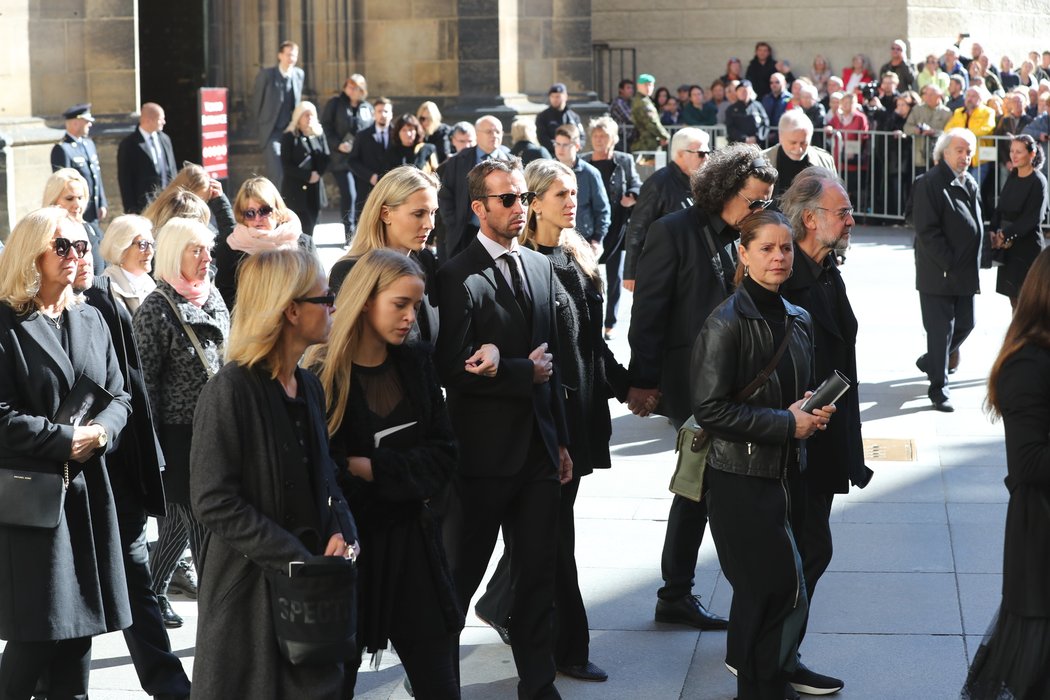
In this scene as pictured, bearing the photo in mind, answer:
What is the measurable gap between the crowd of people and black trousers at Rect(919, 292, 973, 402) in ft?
15.2

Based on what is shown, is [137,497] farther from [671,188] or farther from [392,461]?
[671,188]

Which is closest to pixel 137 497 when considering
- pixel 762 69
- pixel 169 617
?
pixel 169 617

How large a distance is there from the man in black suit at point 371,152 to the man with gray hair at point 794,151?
23.8 ft

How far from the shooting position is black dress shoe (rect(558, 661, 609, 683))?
6.11 m

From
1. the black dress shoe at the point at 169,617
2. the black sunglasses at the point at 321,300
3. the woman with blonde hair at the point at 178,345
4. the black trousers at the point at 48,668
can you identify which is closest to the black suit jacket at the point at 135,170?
the black dress shoe at the point at 169,617

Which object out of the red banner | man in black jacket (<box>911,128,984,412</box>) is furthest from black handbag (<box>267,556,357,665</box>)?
the red banner

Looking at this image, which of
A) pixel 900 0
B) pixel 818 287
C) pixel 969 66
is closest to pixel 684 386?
pixel 818 287

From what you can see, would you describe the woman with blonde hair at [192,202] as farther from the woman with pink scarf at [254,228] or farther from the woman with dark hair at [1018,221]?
the woman with dark hair at [1018,221]

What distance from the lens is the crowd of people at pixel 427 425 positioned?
428 centimetres

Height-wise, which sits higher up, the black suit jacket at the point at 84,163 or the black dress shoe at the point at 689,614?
the black suit jacket at the point at 84,163

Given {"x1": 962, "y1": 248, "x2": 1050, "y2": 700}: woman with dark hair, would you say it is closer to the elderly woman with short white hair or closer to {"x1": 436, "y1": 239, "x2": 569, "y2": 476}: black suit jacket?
{"x1": 436, "y1": 239, "x2": 569, "y2": 476}: black suit jacket

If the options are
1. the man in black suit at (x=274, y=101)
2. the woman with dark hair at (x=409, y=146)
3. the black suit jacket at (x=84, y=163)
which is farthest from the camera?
the man in black suit at (x=274, y=101)

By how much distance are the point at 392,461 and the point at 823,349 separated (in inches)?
77.0

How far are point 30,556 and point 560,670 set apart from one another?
2.09m
